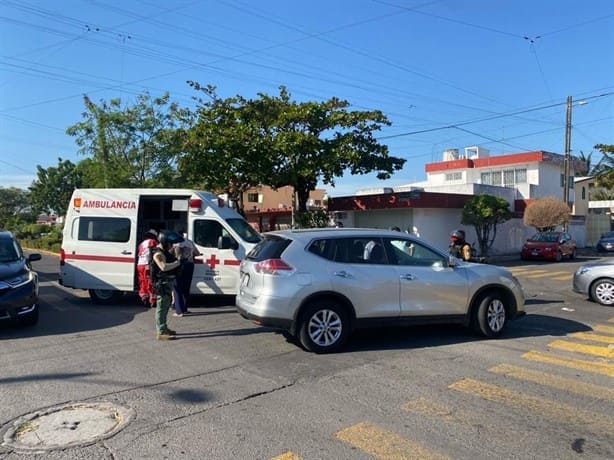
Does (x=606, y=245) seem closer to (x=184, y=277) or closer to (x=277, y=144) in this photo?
(x=277, y=144)

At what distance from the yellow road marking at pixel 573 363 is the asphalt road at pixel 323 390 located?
25 millimetres

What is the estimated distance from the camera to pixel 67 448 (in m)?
4.11

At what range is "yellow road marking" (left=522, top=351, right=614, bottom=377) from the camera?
6.30 metres

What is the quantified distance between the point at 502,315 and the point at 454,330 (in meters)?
0.83

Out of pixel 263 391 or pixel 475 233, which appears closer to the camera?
pixel 263 391

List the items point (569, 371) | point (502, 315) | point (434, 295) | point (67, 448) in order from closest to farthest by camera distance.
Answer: point (67, 448) → point (569, 371) → point (434, 295) → point (502, 315)

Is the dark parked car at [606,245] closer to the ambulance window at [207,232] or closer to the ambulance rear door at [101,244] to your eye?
the ambulance window at [207,232]

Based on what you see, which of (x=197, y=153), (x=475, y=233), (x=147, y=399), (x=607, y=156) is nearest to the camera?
(x=147, y=399)

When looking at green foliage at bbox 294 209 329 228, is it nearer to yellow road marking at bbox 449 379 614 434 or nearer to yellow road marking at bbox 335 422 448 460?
yellow road marking at bbox 449 379 614 434

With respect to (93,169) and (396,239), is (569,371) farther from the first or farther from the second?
(93,169)

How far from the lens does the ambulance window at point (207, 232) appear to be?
36.1 feet

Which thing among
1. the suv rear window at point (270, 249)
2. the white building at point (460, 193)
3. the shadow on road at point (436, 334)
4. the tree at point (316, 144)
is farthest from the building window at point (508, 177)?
the suv rear window at point (270, 249)

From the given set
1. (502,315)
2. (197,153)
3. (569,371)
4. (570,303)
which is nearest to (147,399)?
(569,371)

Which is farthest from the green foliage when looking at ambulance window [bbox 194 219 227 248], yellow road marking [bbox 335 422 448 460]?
yellow road marking [bbox 335 422 448 460]
